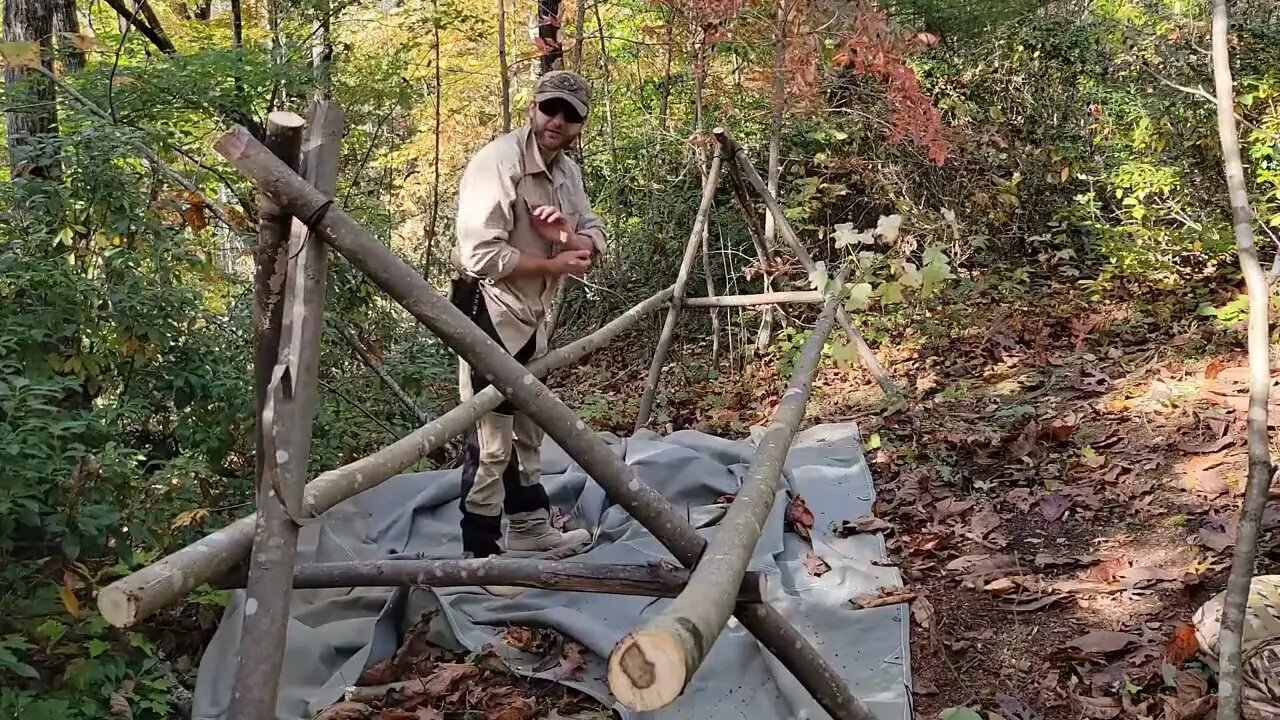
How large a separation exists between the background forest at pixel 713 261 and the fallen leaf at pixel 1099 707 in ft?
0.18

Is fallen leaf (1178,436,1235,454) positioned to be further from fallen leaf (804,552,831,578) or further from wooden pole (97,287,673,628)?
wooden pole (97,287,673,628)

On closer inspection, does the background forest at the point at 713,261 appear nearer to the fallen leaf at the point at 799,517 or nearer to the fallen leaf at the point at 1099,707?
the fallen leaf at the point at 1099,707

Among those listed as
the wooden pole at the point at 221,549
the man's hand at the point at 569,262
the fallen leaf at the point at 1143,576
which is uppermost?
the man's hand at the point at 569,262

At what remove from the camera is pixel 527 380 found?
1946 millimetres

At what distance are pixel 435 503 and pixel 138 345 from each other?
1.46 m

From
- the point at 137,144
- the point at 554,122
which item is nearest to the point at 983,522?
the point at 554,122

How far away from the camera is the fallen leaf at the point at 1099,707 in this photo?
266cm

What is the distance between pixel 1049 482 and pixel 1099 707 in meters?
1.77

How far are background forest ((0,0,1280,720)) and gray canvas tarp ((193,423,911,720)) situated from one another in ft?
0.67

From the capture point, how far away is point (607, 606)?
332cm

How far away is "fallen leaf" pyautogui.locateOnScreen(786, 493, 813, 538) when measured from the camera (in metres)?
3.98

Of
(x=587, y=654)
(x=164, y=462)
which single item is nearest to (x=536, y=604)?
(x=587, y=654)

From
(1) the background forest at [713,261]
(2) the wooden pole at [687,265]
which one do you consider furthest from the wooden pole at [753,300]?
(1) the background forest at [713,261]

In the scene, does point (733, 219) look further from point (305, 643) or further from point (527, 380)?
point (527, 380)
